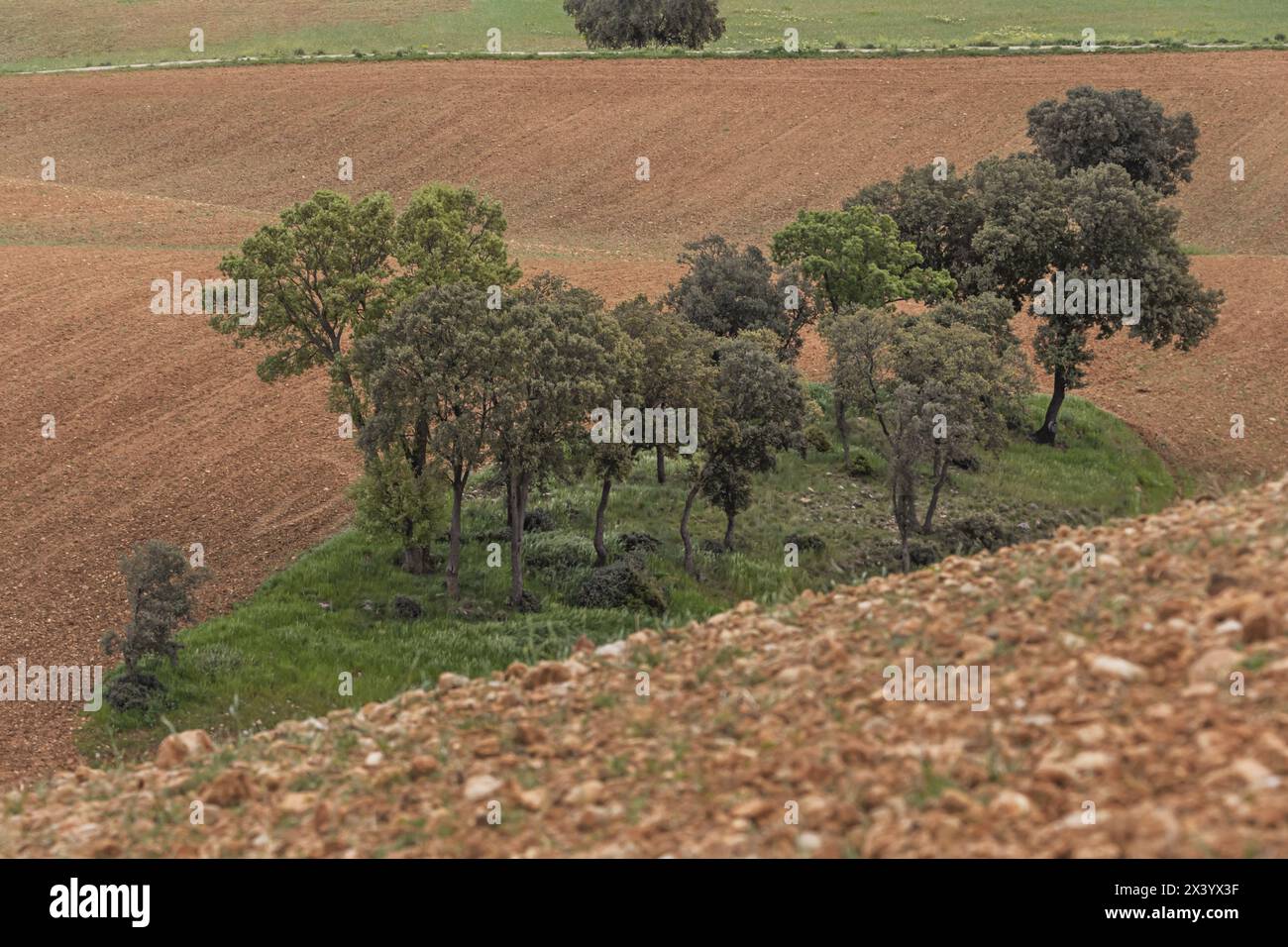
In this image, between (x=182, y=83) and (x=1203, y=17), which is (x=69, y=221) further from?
(x=1203, y=17)

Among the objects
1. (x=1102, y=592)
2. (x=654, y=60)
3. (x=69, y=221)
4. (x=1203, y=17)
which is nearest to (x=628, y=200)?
(x=654, y=60)

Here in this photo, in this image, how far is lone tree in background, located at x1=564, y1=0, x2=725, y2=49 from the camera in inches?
4193

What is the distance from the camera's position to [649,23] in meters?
108

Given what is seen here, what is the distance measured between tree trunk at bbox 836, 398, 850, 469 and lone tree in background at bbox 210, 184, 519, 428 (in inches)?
522

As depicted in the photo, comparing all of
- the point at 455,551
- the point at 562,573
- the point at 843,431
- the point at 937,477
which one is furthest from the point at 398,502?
the point at 843,431

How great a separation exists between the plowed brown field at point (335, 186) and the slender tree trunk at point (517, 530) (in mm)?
7541

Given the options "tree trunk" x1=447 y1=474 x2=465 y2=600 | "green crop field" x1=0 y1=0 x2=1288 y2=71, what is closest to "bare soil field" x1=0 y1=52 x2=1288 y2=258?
"green crop field" x1=0 y1=0 x2=1288 y2=71

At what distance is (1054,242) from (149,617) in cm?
3491

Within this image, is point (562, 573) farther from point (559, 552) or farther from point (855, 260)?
point (855, 260)

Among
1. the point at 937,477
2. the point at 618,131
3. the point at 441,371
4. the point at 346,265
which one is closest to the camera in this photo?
the point at 441,371

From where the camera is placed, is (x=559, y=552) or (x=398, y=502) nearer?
(x=398, y=502)

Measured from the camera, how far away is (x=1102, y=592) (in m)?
15.7

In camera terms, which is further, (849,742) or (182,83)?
(182,83)
